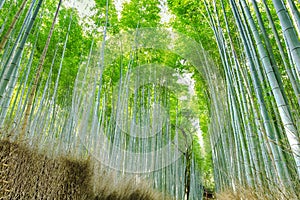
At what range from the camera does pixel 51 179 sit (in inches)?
90.8

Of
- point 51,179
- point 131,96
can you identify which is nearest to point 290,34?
point 51,179

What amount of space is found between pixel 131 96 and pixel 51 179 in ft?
14.3

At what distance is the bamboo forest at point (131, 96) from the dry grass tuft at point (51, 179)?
1 centimetres

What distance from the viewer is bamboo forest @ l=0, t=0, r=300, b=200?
2066mm

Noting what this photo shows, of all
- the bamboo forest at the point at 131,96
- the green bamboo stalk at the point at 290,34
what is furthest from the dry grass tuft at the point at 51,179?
the green bamboo stalk at the point at 290,34

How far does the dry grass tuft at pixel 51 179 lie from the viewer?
1.83m

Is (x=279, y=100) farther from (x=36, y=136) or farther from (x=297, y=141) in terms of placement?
(x=36, y=136)

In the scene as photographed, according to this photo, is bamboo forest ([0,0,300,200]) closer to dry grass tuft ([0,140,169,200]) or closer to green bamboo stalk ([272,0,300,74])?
dry grass tuft ([0,140,169,200])

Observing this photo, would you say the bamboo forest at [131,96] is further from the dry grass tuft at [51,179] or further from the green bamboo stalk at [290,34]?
the green bamboo stalk at [290,34]

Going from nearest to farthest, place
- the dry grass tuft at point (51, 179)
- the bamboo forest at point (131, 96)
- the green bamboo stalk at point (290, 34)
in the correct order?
1. the green bamboo stalk at point (290, 34)
2. the dry grass tuft at point (51, 179)
3. the bamboo forest at point (131, 96)

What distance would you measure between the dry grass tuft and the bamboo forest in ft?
0.04

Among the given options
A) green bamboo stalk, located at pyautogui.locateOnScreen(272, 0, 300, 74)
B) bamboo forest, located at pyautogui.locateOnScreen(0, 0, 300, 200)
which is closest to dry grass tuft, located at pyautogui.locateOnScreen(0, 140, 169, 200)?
bamboo forest, located at pyautogui.locateOnScreen(0, 0, 300, 200)

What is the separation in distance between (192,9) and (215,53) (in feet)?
3.21

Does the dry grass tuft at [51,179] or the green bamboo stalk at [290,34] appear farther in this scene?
the dry grass tuft at [51,179]
